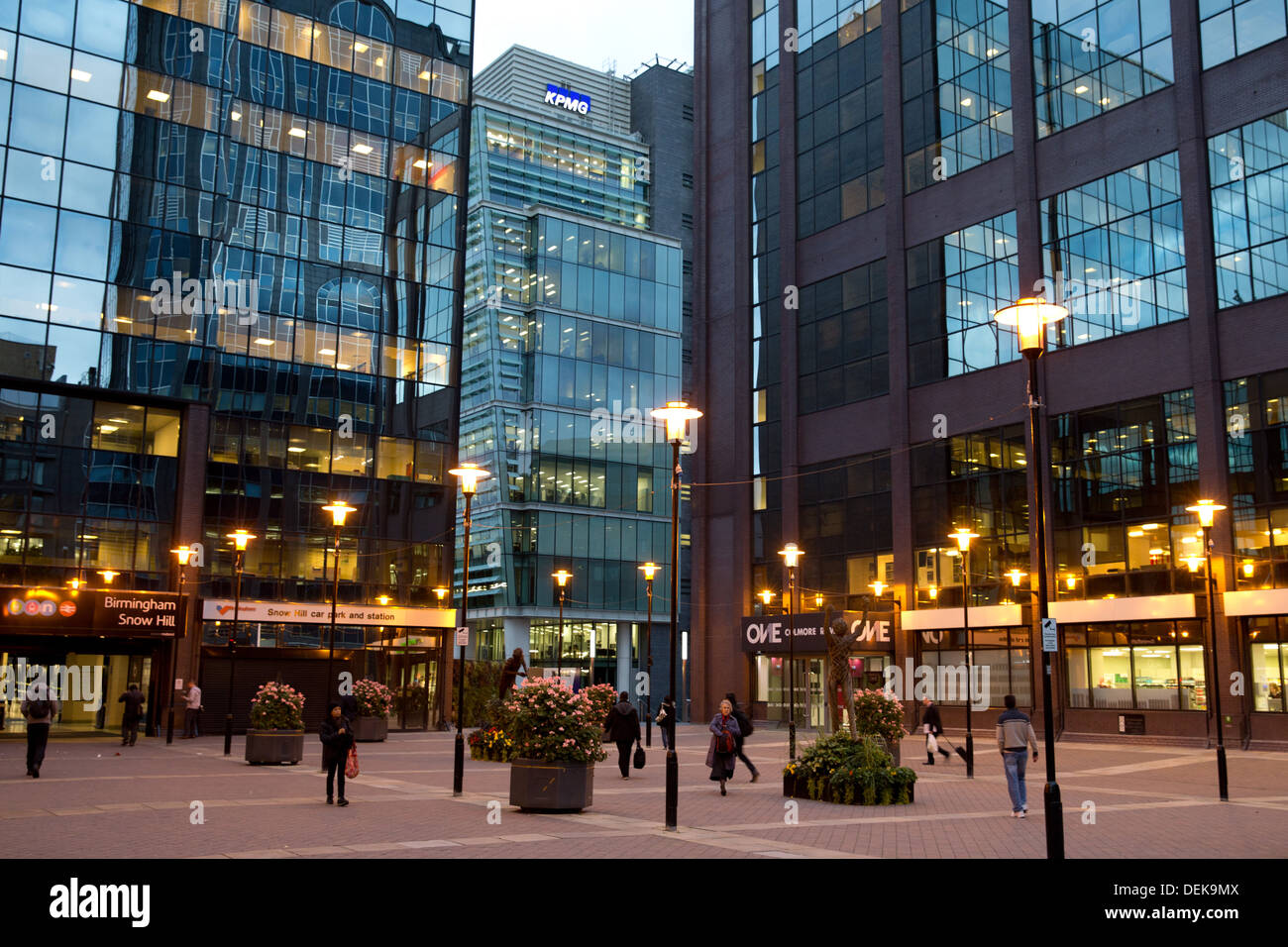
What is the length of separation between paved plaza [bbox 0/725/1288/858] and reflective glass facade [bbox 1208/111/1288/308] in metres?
16.0

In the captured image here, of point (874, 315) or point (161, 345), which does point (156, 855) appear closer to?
point (161, 345)

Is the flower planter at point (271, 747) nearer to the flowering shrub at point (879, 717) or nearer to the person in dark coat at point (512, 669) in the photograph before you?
the person in dark coat at point (512, 669)

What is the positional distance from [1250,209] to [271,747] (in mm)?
34441

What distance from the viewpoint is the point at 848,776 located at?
67.9ft

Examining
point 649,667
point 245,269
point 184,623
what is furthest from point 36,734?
point 245,269

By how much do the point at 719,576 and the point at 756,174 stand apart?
829 inches

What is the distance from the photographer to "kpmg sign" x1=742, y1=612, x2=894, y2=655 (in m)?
49.1

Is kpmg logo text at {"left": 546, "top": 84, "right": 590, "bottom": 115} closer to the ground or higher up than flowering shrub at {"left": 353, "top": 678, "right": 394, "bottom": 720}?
higher up

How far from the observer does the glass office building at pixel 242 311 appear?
137ft

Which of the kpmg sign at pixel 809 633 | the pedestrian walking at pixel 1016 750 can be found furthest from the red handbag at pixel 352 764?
the kpmg sign at pixel 809 633

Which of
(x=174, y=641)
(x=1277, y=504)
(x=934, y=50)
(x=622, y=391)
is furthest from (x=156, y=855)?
(x=622, y=391)

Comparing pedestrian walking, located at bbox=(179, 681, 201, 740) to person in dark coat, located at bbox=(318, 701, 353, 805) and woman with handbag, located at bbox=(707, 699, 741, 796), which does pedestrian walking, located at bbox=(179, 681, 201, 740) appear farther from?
woman with handbag, located at bbox=(707, 699, 741, 796)

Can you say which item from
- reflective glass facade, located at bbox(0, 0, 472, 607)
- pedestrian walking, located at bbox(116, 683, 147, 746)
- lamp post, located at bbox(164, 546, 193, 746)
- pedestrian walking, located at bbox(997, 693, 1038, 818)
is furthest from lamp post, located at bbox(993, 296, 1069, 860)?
reflective glass facade, located at bbox(0, 0, 472, 607)

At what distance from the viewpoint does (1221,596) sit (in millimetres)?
36906
